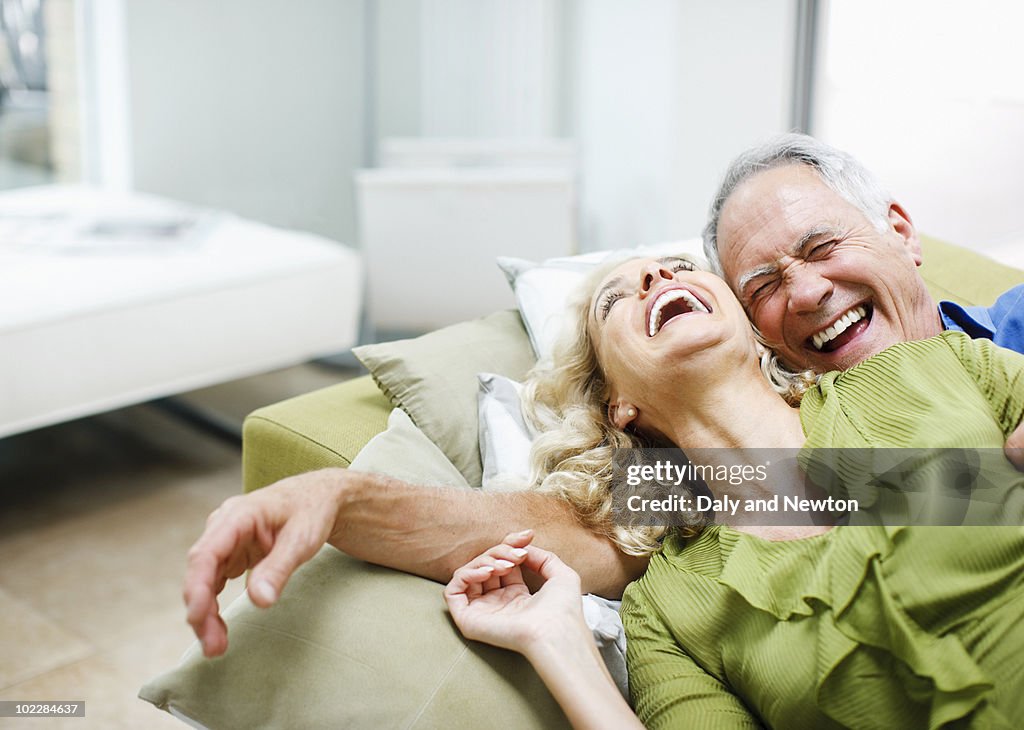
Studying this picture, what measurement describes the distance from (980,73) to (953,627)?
2.70 meters

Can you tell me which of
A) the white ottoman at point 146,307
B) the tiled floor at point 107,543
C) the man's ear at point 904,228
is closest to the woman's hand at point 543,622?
the man's ear at point 904,228

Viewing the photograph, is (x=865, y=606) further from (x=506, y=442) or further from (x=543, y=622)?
(x=506, y=442)

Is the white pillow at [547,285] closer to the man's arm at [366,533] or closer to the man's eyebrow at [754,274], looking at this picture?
the man's eyebrow at [754,274]

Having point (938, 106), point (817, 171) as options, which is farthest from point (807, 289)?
point (938, 106)

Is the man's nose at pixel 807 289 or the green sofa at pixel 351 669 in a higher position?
the man's nose at pixel 807 289

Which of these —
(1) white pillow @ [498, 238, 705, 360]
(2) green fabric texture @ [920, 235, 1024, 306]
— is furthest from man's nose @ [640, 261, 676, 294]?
(2) green fabric texture @ [920, 235, 1024, 306]

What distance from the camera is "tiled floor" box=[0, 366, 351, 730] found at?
7.02ft

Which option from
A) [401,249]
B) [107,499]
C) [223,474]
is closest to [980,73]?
[401,249]

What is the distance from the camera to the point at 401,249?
3.64 metres

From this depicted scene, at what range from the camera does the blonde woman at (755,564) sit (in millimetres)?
1185

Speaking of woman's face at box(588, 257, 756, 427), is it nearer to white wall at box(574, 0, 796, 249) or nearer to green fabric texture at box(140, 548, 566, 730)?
green fabric texture at box(140, 548, 566, 730)

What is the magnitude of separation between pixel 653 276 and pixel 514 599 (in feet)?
1.65

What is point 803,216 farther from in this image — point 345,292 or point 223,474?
point 223,474

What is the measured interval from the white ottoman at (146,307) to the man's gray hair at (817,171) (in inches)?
60.4
